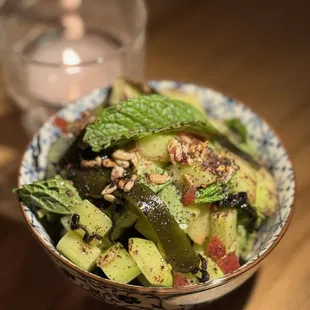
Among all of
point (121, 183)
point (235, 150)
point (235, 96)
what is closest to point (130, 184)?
point (121, 183)

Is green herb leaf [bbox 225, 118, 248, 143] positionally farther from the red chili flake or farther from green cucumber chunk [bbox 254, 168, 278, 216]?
the red chili flake

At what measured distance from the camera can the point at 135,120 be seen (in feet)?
3.51

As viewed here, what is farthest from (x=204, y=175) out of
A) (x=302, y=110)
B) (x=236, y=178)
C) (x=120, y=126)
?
(x=302, y=110)

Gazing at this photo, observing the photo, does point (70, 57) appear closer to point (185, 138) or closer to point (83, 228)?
point (185, 138)

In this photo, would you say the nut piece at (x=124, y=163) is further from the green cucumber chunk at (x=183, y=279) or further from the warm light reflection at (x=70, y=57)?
the warm light reflection at (x=70, y=57)

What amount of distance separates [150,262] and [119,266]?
5 centimetres

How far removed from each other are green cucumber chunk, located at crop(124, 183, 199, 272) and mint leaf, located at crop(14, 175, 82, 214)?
14 centimetres

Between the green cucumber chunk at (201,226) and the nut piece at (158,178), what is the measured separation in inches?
2.8

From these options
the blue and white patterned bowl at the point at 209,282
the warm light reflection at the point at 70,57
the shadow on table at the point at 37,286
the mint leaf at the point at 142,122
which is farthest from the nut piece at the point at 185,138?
the warm light reflection at the point at 70,57

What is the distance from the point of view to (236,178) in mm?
1046

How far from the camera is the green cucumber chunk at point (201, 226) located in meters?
1.00

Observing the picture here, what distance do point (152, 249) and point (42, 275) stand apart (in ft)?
1.18

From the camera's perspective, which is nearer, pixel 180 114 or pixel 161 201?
pixel 161 201

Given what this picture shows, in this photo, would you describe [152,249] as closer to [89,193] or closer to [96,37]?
[89,193]
